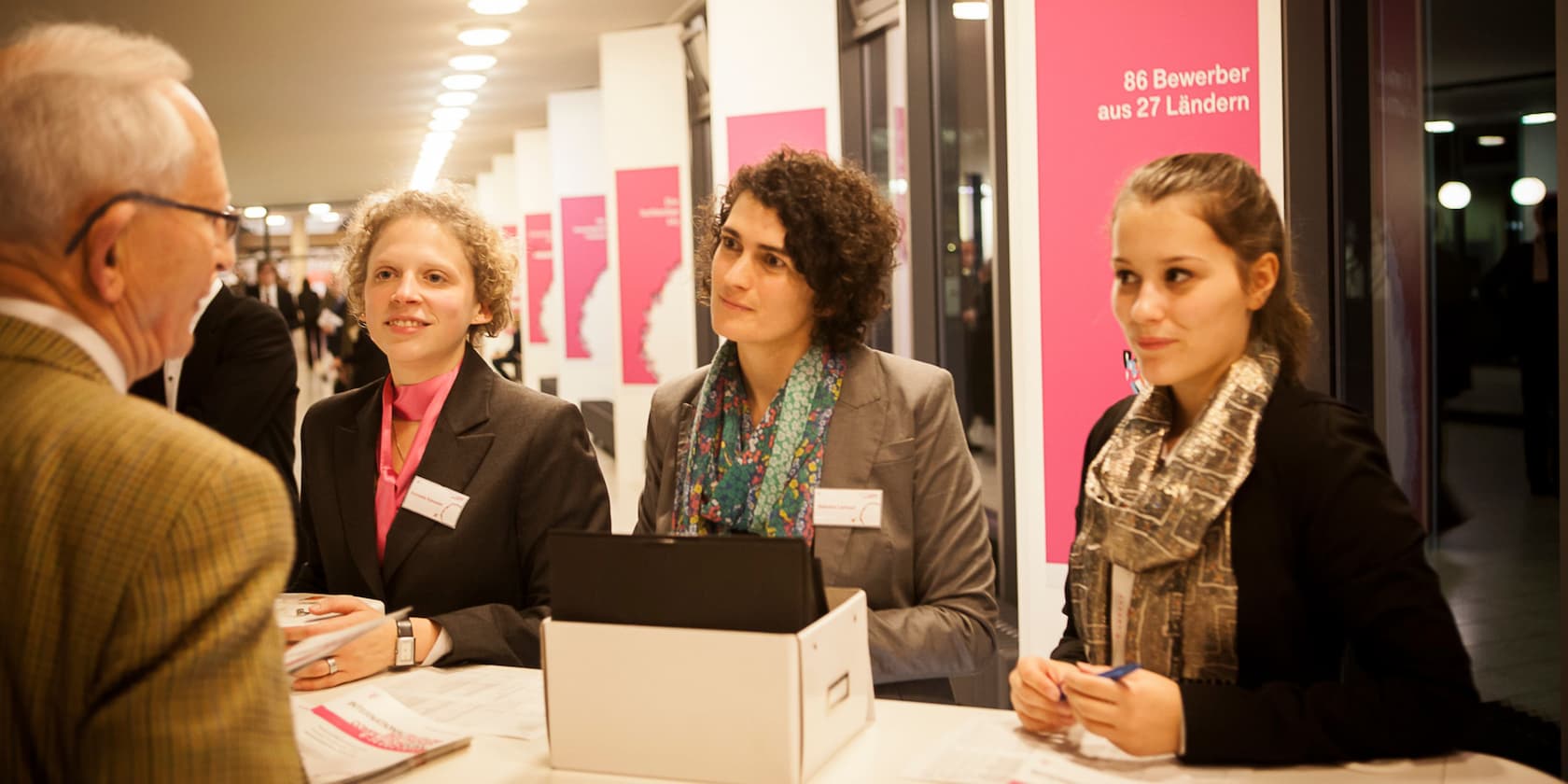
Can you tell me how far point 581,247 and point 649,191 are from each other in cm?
259

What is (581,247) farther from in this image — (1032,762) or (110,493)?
(110,493)

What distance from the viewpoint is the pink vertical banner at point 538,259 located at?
537 inches

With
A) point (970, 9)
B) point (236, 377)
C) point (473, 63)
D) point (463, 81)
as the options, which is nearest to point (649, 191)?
point (473, 63)

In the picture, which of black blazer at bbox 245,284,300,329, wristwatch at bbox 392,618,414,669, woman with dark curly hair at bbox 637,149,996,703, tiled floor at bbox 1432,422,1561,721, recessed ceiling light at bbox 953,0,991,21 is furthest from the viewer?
black blazer at bbox 245,284,300,329

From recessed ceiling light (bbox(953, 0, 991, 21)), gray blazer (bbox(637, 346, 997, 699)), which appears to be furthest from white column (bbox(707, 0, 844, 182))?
gray blazer (bbox(637, 346, 997, 699))

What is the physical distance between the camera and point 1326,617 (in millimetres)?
1770

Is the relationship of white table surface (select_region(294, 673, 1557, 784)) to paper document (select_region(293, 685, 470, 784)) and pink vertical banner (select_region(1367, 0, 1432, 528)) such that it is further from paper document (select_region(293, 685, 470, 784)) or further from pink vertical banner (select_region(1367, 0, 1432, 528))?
pink vertical banner (select_region(1367, 0, 1432, 528))

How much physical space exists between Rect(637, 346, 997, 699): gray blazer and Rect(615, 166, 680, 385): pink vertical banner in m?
6.28

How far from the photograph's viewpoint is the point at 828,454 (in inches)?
97.6

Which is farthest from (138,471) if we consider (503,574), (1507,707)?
(1507,707)

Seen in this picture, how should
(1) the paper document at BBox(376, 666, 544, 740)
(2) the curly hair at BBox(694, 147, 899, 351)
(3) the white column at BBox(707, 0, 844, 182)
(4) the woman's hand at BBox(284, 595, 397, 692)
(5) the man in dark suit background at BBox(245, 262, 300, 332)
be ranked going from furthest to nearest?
(5) the man in dark suit background at BBox(245, 262, 300, 332) → (3) the white column at BBox(707, 0, 844, 182) → (2) the curly hair at BBox(694, 147, 899, 351) → (4) the woman's hand at BBox(284, 595, 397, 692) → (1) the paper document at BBox(376, 666, 544, 740)

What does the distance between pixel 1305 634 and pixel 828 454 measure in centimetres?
97

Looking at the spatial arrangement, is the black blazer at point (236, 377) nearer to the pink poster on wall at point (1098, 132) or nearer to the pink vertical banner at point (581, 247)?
the pink poster on wall at point (1098, 132)

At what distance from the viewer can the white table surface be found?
1646 mm
